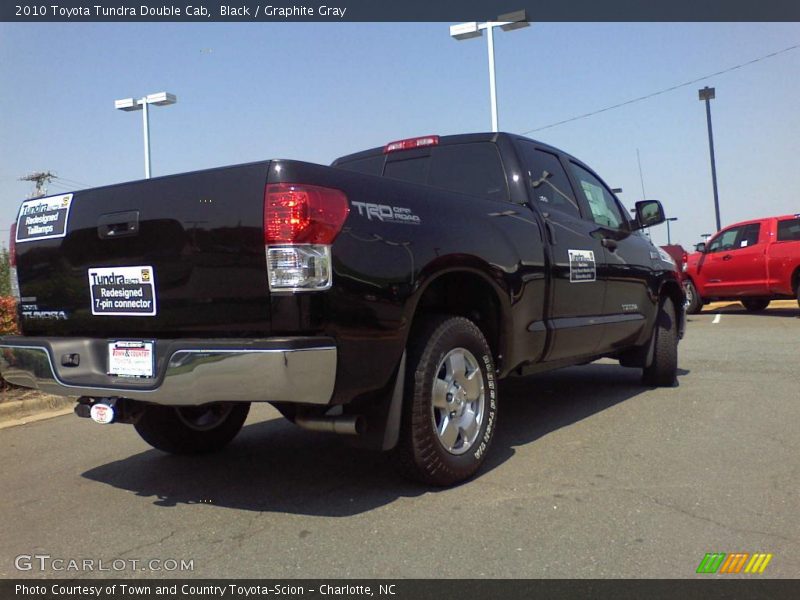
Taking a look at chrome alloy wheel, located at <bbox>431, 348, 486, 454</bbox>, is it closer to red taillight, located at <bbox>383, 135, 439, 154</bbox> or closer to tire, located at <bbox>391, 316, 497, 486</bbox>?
tire, located at <bbox>391, 316, 497, 486</bbox>

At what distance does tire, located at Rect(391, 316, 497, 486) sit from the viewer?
3.32 meters

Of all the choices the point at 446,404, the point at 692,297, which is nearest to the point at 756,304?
the point at 692,297

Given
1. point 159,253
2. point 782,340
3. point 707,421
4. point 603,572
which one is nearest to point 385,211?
point 159,253

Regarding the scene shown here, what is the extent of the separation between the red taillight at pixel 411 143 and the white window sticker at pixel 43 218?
239 cm

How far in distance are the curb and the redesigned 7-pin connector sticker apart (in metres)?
2.89

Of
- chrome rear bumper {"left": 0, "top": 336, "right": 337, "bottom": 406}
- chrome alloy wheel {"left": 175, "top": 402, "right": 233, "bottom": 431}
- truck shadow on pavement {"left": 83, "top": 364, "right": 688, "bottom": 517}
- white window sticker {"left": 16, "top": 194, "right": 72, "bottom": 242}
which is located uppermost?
white window sticker {"left": 16, "top": 194, "right": 72, "bottom": 242}

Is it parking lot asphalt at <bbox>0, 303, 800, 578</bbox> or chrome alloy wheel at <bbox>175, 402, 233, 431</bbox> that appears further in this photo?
chrome alloy wheel at <bbox>175, 402, 233, 431</bbox>

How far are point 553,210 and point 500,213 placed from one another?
32.9 inches

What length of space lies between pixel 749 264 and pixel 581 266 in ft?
32.9

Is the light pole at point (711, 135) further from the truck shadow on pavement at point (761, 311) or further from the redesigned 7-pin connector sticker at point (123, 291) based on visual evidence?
the redesigned 7-pin connector sticker at point (123, 291)

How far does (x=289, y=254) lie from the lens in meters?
2.82

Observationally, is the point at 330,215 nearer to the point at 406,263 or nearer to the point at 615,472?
the point at 406,263

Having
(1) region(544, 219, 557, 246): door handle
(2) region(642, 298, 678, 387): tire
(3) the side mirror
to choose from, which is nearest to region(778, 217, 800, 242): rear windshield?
(2) region(642, 298, 678, 387): tire
